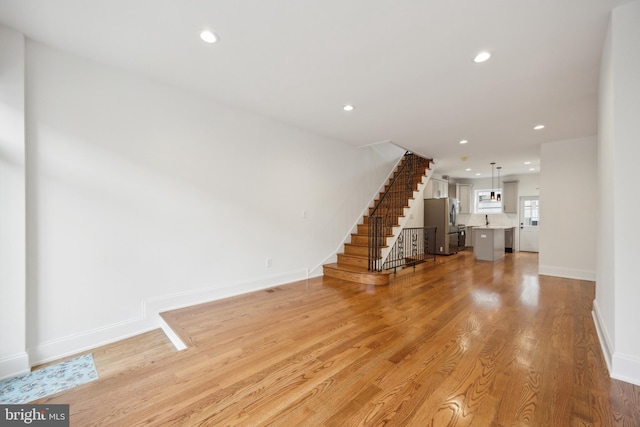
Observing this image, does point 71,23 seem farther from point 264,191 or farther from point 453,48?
point 453,48

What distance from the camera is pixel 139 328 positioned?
2.82 meters

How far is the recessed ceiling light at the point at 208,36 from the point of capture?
2161mm

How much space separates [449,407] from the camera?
158 cm

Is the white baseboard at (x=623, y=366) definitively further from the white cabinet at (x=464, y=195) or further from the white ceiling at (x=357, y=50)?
the white cabinet at (x=464, y=195)

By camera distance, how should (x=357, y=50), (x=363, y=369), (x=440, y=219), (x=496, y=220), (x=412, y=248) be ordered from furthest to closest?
(x=496, y=220), (x=440, y=219), (x=412, y=248), (x=357, y=50), (x=363, y=369)

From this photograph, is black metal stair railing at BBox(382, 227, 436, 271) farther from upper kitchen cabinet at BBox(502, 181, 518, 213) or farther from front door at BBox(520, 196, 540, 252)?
front door at BBox(520, 196, 540, 252)

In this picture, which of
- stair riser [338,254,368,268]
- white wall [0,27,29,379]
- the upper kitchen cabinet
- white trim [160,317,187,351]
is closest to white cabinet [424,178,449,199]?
the upper kitchen cabinet

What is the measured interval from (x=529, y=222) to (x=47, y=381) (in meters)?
11.7

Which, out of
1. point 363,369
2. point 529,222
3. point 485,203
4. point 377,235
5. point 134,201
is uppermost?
point 485,203

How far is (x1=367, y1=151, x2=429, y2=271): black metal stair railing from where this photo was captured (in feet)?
16.3

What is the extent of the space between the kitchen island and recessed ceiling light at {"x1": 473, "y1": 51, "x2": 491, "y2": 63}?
5520 mm

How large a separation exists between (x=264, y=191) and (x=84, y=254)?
2220 millimetres

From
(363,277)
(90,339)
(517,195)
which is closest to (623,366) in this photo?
(363,277)

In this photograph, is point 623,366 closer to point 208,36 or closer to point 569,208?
point 208,36
